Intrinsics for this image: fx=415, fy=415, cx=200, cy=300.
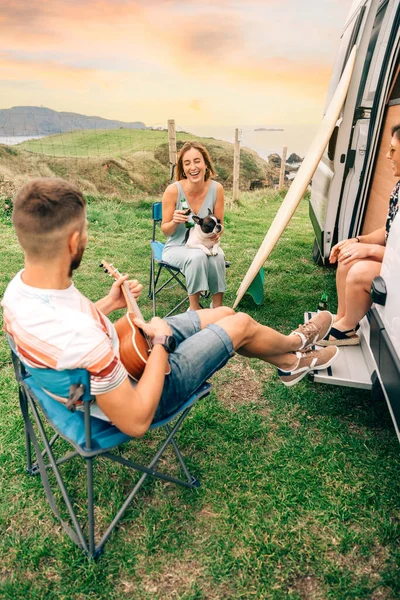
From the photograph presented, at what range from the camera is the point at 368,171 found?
314 centimetres

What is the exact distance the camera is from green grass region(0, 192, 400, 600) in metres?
1.65

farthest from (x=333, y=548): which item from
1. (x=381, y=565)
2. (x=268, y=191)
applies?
(x=268, y=191)

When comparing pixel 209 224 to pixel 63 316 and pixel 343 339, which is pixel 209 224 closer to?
pixel 343 339

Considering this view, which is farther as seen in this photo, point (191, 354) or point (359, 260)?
point (359, 260)

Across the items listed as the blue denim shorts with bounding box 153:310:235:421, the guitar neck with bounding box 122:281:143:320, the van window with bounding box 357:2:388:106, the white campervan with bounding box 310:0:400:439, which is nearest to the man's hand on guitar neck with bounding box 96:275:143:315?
the guitar neck with bounding box 122:281:143:320

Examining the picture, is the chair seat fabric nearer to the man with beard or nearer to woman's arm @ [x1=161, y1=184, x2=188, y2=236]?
the man with beard

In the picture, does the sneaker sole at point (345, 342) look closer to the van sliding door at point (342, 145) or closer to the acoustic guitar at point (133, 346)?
the van sliding door at point (342, 145)

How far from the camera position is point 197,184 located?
146 inches

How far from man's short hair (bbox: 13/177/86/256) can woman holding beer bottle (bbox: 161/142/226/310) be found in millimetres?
2140

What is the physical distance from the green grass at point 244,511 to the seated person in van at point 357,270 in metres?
0.42

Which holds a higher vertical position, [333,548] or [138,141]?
[138,141]

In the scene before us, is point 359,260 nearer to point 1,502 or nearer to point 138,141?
point 1,502

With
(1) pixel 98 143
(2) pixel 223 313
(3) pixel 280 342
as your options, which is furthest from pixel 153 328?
(1) pixel 98 143

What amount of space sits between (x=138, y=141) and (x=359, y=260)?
1365cm
